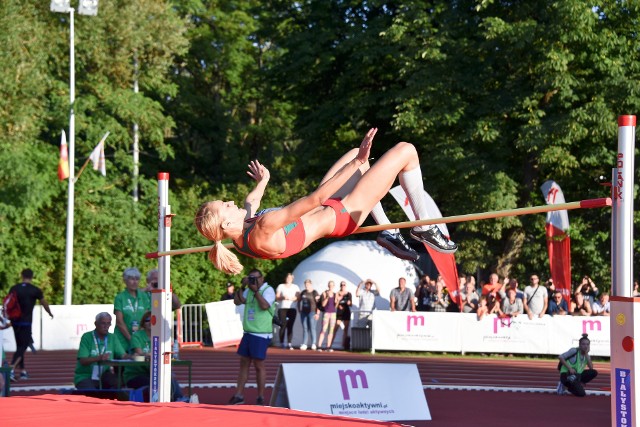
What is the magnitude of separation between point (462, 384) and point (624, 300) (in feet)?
26.8

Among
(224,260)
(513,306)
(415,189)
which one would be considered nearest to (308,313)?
(513,306)

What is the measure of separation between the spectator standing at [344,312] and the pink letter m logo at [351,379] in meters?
7.34

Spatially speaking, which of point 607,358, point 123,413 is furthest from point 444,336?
point 123,413

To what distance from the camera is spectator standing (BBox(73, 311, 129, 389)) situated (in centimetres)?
933

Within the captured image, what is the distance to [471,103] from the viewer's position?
21.4 meters

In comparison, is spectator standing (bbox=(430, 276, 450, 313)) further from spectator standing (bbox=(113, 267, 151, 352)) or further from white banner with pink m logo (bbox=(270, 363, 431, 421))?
spectator standing (bbox=(113, 267, 151, 352))

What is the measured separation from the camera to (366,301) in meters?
17.2

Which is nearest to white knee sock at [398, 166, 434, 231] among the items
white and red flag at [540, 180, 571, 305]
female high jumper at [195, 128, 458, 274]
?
female high jumper at [195, 128, 458, 274]

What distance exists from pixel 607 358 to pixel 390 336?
3.46 m

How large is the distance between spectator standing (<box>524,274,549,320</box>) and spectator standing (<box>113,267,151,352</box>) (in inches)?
294

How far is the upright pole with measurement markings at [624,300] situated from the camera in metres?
5.14

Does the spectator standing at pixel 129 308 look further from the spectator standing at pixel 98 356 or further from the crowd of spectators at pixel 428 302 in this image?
the crowd of spectators at pixel 428 302

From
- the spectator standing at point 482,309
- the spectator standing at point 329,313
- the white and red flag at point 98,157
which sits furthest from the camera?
the white and red flag at point 98,157

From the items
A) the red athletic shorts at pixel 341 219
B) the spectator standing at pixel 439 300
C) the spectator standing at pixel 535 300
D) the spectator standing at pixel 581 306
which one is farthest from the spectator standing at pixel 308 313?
the red athletic shorts at pixel 341 219
